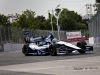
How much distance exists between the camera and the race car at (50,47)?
2139 cm

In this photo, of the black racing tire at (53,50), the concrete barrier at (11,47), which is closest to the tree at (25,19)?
the concrete barrier at (11,47)

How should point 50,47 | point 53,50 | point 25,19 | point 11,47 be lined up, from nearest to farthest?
point 53,50
point 50,47
point 11,47
point 25,19

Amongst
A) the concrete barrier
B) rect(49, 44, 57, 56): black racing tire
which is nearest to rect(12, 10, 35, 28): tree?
the concrete barrier

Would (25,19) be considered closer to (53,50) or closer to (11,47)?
(11,47)

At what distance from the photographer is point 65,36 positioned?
88.9 metres

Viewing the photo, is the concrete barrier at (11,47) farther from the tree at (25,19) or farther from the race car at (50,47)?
the tree at (25,19)

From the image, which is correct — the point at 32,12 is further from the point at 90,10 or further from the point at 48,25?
the point at 90,10

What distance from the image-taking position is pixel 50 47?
70.9 feet

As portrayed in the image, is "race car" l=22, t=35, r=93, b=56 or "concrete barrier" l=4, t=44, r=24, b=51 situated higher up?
"race car" l=22, t=35, r=93, b=56

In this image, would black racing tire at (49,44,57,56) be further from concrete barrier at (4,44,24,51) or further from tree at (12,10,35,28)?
tree at (12,10,35,28)

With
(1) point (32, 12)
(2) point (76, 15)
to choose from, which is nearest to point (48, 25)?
(1) point (32, 12)

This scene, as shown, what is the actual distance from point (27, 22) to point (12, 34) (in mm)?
45068

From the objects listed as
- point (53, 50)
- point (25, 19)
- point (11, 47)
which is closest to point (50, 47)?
point (53, 50)

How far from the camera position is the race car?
21391 mm
